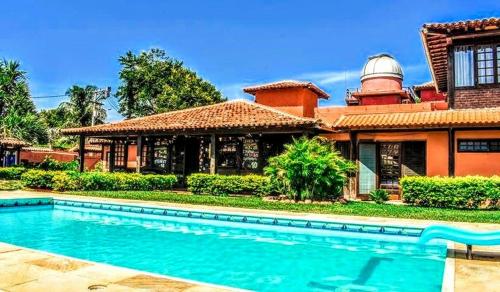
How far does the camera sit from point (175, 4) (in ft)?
60.8

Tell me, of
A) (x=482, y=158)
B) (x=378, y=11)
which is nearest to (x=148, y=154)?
(x=378, y=11)

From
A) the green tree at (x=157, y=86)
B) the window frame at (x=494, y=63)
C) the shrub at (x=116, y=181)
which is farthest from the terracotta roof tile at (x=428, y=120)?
the green tree at (x=157, y=86)

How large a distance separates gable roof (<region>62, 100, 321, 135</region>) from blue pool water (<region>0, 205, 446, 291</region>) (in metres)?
6.51

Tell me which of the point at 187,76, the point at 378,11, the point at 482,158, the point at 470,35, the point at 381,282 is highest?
the point at 187,76

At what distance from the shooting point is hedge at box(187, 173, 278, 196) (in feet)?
55.2

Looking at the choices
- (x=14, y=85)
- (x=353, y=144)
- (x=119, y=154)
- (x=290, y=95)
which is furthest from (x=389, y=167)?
(x=14, y=85)

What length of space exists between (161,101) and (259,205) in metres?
27.1

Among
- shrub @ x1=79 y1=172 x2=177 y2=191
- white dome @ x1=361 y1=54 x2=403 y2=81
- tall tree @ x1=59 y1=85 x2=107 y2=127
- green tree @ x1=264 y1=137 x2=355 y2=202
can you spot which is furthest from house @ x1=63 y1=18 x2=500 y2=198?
tall tree @ x1=59 y1=85 x2=107 y2=127

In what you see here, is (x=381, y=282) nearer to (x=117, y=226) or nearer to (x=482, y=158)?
(x=117, y=226)

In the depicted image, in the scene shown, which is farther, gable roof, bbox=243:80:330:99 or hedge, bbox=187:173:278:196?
gable roof, bbox=243:80:330:99

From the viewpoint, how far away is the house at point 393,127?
1473cm

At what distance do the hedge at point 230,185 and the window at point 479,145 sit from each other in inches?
281

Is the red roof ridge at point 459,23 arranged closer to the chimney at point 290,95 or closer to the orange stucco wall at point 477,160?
the orange stucco wall at point 477,160

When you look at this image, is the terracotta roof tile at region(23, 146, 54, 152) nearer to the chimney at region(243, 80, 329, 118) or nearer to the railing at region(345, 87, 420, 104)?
the chimney at region(243, 80, 329, 118)
